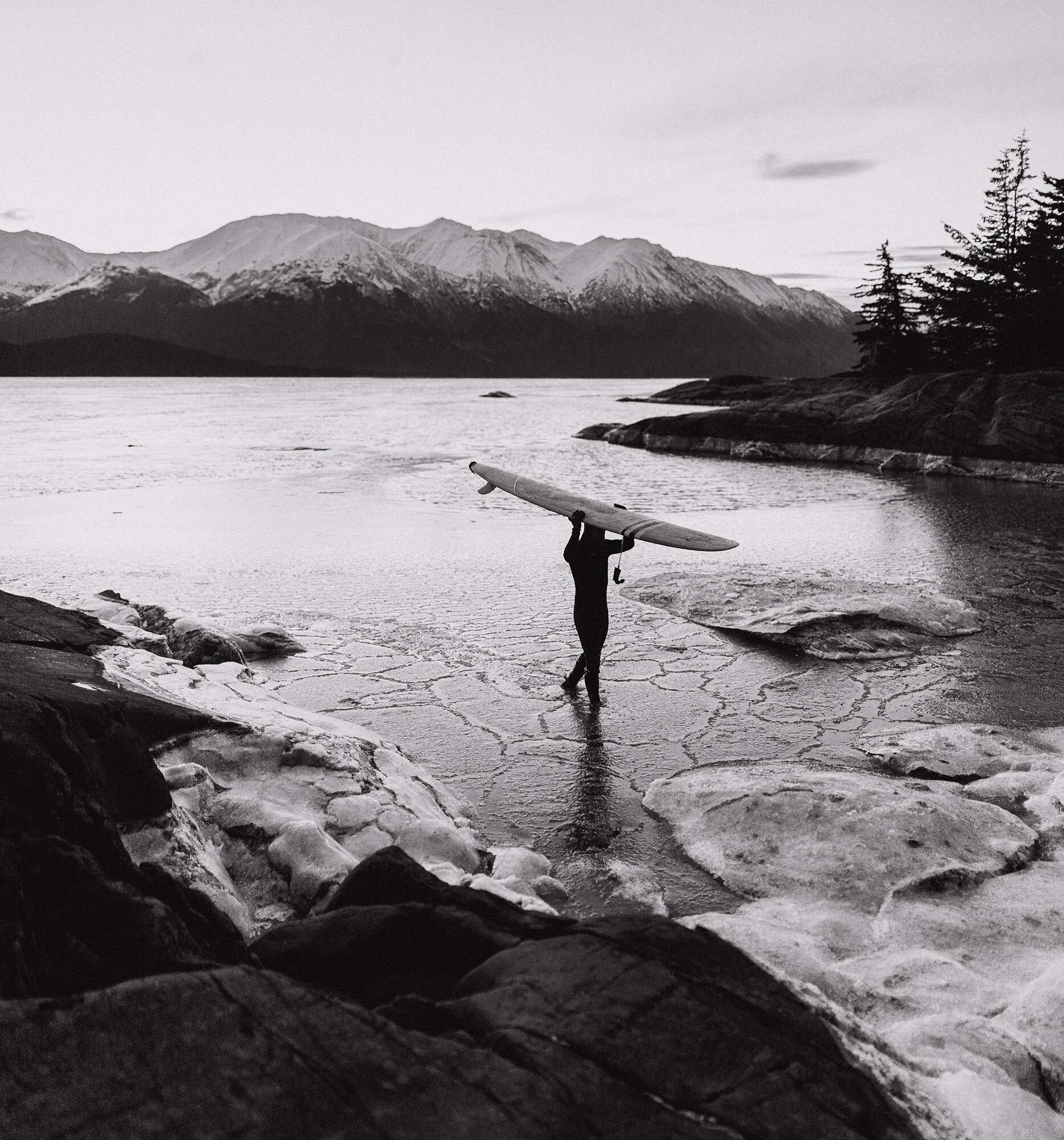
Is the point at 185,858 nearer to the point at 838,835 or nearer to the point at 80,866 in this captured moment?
the point at 80,866

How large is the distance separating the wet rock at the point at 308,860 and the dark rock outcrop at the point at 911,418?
1214 inches

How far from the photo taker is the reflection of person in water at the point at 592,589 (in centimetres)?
959

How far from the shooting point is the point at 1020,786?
24.0 feet

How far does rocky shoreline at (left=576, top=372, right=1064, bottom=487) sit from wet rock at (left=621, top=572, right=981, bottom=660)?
1942 cm

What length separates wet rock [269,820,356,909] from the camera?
5.33 m

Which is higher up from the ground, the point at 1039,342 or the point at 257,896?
the point at 1039,342

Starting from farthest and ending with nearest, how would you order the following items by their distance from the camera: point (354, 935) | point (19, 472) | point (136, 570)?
1. point (19, 472)
2. point (136, 570)
3. point (354, 935)

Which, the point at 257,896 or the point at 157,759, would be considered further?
the point at 157,759

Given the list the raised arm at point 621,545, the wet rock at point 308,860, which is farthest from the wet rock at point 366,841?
the raised arm at point 621,545

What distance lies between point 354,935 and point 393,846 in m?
0.80

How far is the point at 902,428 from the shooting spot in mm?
35250

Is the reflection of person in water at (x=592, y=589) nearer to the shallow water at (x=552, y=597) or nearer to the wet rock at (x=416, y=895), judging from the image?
the shallow water at (x=552, y=597)

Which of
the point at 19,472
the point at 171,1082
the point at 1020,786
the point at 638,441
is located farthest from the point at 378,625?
the point at 638,441

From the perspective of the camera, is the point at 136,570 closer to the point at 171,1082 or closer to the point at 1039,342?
the point at 171,1082
